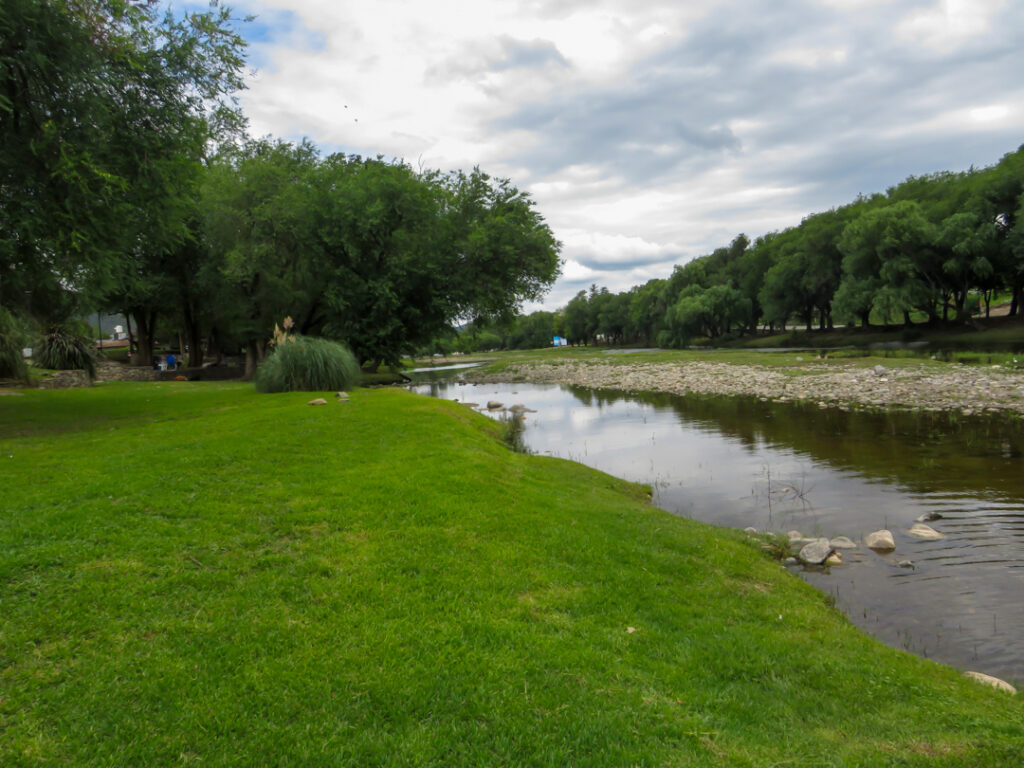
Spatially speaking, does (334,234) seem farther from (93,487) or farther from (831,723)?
(831,723)

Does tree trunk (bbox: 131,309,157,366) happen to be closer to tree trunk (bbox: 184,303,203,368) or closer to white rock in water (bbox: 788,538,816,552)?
tree trunk (bbox: 184,303,203,368)

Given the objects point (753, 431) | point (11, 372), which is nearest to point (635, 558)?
point (753, 431)

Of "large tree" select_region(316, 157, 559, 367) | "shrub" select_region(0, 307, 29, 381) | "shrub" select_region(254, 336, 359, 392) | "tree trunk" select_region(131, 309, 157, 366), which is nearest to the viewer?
"shrub" select_region(254, 336, 359, 392)

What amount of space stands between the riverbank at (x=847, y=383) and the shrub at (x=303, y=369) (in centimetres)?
1822

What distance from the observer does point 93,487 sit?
22.7 ft

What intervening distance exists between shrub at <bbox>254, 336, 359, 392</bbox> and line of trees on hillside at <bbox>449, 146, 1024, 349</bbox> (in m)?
20.0

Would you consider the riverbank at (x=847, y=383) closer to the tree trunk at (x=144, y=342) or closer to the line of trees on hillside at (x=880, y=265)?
the line of trees on hillside at (x=880, y=265)

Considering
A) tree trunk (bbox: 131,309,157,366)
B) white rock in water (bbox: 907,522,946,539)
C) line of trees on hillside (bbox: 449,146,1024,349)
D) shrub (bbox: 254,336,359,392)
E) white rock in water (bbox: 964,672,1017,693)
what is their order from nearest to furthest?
1. white rock in water (bbox: 964,672,1017,693)
2. white rock in water (bbox: 907,522,946,539)
3. shrub (bbox: 254,336,359,392)
4. tree trunk (bbox: 131,309,157,366)
5. line of trees on hillside (bbox: 449,146,1024,349)

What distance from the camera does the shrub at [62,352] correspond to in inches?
1208

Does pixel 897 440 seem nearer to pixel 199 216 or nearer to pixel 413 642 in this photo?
pixel 413 642

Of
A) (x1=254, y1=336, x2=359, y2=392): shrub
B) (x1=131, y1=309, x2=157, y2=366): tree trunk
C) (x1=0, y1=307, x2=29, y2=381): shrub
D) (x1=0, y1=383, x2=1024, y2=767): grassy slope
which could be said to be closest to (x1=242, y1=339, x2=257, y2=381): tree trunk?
(x1=0, y1=307, x2=29, y2=381): shrub

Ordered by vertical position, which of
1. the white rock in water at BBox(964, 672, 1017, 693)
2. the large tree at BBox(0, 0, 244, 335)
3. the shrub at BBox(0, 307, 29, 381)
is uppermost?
the large tree at BBox(0, 0, 244, 335)

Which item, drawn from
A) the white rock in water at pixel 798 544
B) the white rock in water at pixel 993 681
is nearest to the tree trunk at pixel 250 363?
the white rock in water at pixel 798 544

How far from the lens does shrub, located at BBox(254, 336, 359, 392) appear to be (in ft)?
68.6
